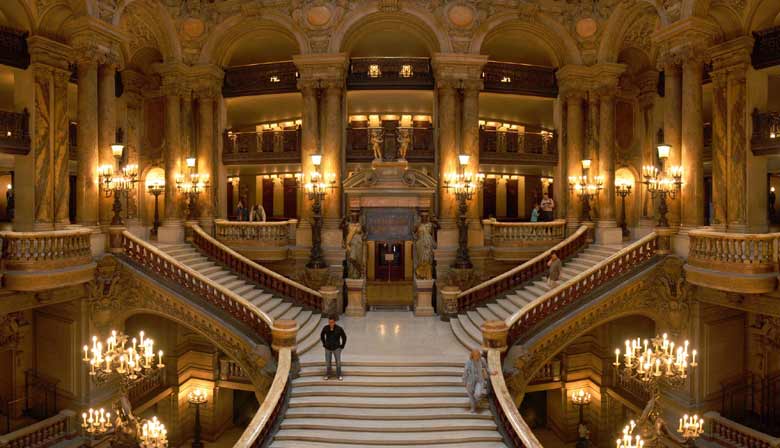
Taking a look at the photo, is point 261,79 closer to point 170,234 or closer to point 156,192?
point 156,192

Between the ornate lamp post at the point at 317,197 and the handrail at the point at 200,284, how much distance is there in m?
4.42

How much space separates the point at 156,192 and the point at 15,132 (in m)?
5.30

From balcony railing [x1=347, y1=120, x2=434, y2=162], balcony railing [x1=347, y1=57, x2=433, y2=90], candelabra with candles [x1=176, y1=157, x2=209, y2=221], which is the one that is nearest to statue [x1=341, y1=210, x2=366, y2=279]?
balcony railing [x1=347, y1=120, x2=434, y2=162]

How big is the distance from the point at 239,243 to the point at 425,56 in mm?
11152

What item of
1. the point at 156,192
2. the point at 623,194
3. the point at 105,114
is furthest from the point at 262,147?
the point at 623,194

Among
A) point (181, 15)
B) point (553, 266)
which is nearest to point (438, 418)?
point (553, 266)

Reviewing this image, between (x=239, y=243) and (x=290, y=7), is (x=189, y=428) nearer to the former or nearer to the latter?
(x=239, y=243)

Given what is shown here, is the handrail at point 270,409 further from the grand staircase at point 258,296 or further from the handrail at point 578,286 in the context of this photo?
the handrail at point 578,286

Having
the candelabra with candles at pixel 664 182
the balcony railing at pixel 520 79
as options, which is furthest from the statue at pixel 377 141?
the candelabra with candles at pixel 664 182

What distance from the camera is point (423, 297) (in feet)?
56.6

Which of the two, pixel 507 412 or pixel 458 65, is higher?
pixel 458 65

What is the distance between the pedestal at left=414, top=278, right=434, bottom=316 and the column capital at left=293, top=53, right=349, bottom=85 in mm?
8366

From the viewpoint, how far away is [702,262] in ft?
42.1

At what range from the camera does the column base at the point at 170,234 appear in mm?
19703
